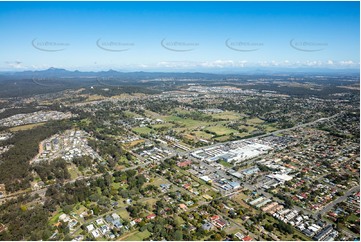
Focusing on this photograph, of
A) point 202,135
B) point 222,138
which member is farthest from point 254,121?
point 202,135

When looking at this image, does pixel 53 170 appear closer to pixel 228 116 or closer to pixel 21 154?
pixel 21 154

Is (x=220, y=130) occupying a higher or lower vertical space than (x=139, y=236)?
higher

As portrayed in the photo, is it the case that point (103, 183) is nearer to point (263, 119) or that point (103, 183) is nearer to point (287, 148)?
point (287, 148)

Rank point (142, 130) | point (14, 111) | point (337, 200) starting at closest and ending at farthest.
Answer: point (337, 200) < point (142, 130) < point (14, 111)

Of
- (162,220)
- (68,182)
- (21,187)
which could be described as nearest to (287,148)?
(162,220)

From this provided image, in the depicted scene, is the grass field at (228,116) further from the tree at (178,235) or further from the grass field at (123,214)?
the tree at (178,235)

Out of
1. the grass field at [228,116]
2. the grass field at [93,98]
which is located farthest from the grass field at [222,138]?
the grass field at [93,98]

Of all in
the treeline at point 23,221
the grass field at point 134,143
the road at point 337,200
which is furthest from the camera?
the grass field at point 134,143

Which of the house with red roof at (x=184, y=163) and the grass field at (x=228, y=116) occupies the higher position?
the grass field at (x=228, y=116)
